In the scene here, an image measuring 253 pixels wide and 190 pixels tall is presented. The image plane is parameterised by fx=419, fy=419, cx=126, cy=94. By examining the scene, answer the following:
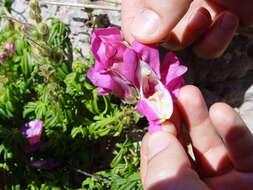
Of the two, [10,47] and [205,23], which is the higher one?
[205,23]

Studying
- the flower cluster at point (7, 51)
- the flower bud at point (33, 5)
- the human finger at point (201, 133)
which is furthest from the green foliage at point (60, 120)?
the human finger at point (201, 133)

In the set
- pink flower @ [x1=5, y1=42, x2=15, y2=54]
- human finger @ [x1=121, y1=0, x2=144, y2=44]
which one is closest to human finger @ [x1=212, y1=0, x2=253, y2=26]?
human finger @ [x1=121, y1=0, x2=144, y2=44]

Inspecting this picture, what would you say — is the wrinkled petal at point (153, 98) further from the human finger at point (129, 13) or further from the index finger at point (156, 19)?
the human finger at point (129, 13)

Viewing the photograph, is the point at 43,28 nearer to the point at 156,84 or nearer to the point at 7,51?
the point at 7,51

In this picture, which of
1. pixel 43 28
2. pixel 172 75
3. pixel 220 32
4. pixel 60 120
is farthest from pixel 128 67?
pixel 60 120

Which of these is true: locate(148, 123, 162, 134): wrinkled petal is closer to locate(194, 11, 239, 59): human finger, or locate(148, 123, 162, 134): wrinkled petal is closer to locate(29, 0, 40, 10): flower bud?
locate(194, 11, 239, 59): human finger

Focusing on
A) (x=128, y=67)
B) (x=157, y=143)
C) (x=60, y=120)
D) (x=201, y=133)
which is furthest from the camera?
(x=60, y=120)

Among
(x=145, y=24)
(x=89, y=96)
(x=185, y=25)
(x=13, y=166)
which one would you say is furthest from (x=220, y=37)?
(x=13, y=166)
